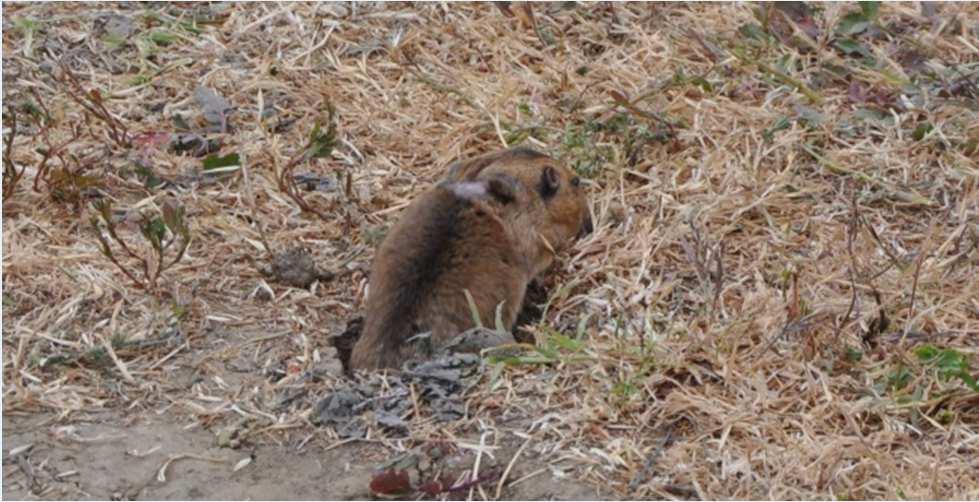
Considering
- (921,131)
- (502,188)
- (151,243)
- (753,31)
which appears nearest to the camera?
(151,243)

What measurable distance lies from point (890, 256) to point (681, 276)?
0.77 m

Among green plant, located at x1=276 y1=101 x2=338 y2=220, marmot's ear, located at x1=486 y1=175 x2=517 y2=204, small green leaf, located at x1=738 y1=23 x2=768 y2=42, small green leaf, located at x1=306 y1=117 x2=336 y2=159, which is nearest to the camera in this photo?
marmot's ear, located at x1=486 y1=175 x2=517 y2=204

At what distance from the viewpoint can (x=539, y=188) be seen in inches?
275

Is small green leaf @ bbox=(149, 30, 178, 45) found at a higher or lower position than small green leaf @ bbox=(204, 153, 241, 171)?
higher

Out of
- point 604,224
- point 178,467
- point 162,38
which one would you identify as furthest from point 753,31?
point 178,467

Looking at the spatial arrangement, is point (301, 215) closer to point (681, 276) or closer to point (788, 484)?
point (681, 276)

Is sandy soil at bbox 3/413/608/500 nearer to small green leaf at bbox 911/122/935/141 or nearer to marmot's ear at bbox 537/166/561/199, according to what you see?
marmot's ear at bbox 537/166/561/199

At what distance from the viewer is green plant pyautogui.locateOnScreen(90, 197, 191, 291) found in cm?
642

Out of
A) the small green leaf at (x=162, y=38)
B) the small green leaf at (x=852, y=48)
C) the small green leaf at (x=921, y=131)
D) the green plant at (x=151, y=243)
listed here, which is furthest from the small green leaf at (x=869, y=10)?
the green plant at (x=151, y=243)

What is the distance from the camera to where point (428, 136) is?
773cm

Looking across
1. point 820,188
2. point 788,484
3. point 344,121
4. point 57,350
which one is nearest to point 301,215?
point 344,121

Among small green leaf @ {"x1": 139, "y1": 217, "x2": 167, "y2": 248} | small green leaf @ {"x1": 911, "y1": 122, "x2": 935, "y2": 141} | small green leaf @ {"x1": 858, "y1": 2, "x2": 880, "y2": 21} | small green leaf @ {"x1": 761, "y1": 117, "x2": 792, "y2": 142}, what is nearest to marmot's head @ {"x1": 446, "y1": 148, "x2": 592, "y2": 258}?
small green leaf @ {"x1": 761, "y1": 117, "x2": 792, "y2": 142}

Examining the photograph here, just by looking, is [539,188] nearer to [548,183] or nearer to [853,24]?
[548,183]

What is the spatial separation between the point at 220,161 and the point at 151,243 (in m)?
0.96
